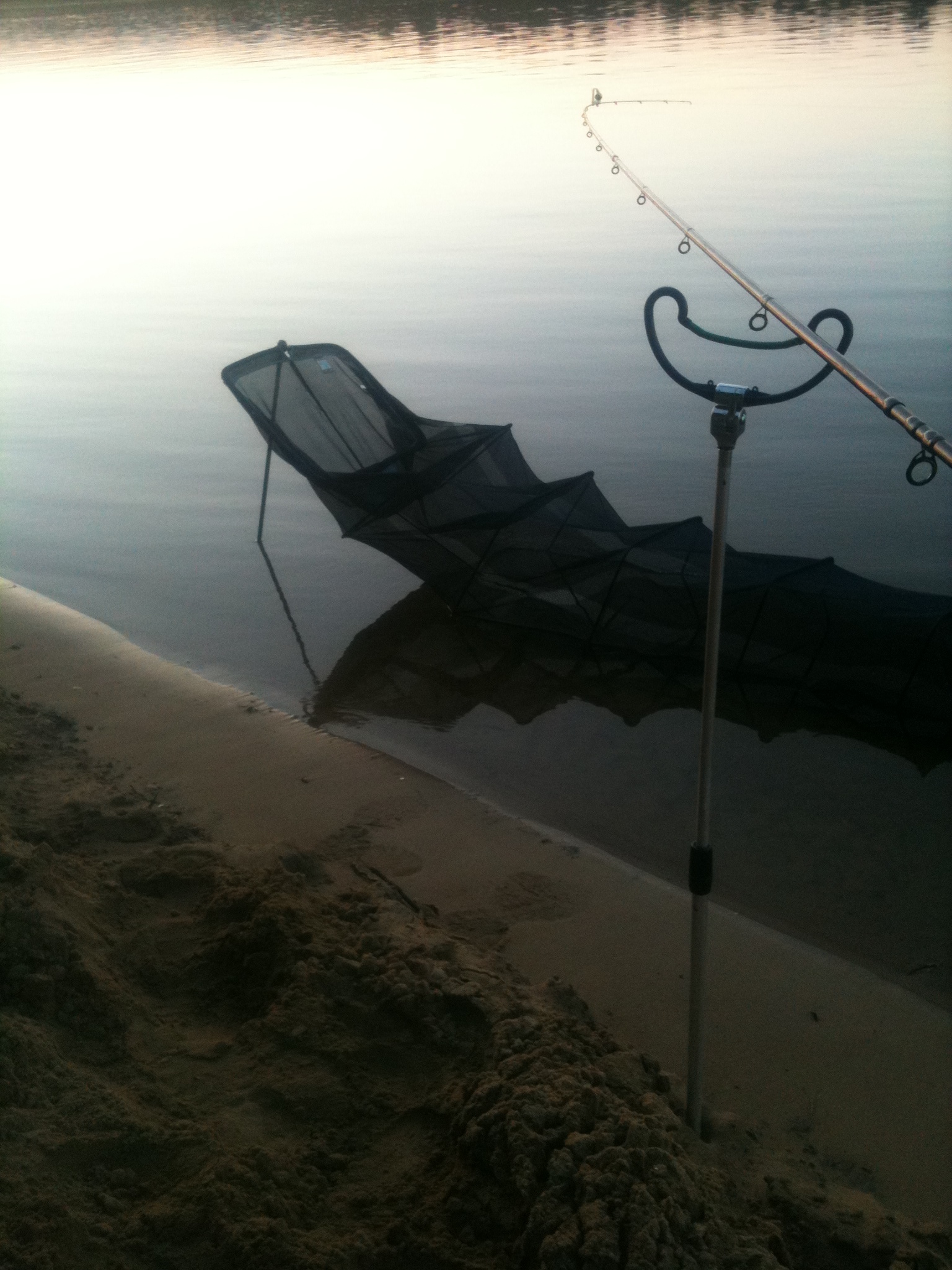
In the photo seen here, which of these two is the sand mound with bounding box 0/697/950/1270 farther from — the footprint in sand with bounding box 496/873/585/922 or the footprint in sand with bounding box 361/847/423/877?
the footprint in sand with bounding box 361/847/423/877

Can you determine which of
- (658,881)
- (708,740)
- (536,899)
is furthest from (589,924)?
(708,740)

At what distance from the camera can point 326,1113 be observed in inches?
100

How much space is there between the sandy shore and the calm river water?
12.6 inches

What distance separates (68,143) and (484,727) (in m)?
22.5

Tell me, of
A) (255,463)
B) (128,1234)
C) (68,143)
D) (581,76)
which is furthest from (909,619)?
(581,76)

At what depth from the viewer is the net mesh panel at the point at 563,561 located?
484 cm

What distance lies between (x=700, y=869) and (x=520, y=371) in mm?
7852

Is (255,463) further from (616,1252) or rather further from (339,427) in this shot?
(616,1252)

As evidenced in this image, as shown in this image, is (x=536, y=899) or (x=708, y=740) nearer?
(x=708, y=740)

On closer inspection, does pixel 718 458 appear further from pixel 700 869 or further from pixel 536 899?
pixel 536 899

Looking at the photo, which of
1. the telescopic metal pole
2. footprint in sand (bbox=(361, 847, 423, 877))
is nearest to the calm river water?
footprint in sand (bbox=(361, 847, 423, 877))

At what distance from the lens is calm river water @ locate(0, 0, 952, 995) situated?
4742 mm

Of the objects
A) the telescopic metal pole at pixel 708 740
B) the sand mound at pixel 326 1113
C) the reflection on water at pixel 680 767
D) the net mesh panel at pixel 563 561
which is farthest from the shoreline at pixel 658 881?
the telescopic metal pole at pixel 708 740

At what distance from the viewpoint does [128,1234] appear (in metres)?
2.10
